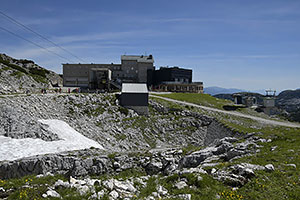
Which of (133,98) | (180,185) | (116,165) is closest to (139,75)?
(133,98)

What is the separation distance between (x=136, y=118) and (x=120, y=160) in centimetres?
2745

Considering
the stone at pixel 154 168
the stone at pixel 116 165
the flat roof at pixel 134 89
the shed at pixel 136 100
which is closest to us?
the stone at pixel 154 168

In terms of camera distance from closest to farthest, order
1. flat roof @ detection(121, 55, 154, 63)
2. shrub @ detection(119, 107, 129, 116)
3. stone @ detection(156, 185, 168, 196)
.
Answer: stone @ detection(156, 185, 168, 196)
shrub @ detection(119, 107, 129, 116)
flat roof @ detection(121, 55, 154, 63)

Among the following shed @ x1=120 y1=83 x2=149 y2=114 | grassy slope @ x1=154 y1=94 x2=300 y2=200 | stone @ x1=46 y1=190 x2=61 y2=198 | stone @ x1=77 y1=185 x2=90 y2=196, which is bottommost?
stone @ x1=46 y1=190 x2=61 y2=198

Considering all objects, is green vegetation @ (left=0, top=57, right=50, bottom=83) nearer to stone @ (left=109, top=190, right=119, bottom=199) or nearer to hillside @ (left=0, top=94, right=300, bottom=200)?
hillside @ (left=0, top=94, right=300, bottom=200)

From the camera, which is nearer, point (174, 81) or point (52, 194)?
point (52, 194)

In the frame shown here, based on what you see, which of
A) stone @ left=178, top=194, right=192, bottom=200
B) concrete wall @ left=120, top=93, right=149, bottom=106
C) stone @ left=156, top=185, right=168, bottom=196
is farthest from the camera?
concrete wall @ left=120, top=93, right=149, bottom=106

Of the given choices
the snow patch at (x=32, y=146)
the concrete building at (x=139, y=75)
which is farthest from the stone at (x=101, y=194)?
the concrete building at (x=139, y=75)

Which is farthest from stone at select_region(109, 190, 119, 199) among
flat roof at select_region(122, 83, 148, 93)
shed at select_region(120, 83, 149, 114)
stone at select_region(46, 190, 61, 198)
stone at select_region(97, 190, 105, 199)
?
flat roof at select_region(122, 83, 148, 93)

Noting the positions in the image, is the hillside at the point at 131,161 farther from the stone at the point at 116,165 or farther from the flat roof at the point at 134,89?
the flat roof at the point at 134,89

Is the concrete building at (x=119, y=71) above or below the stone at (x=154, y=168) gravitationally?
above

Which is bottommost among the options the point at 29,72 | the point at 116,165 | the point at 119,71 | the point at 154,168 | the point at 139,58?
the point at 154,168

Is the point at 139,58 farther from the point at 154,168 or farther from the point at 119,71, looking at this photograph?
the point at 154,168

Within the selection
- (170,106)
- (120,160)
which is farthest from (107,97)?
(120,160)
